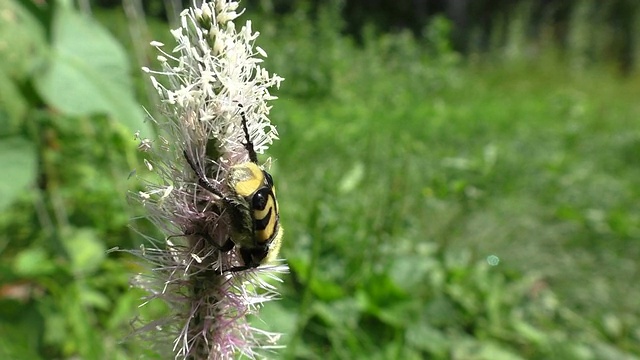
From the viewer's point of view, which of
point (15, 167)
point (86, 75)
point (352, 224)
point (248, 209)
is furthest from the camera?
point (352, 224)

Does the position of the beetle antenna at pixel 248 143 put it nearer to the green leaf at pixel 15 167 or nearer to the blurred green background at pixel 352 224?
the blurred green background at pixel 352 224

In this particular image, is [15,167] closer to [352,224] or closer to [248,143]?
[352,224]

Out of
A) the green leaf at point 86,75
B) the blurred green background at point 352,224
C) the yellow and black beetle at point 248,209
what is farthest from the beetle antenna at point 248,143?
the green leaf at point 86,75

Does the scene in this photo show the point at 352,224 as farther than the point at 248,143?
Yes

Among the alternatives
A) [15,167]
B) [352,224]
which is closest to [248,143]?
[15,167]

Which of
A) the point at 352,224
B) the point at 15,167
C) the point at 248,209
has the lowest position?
the point at 352,224

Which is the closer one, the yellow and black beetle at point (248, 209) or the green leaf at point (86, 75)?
the yellow and black beetle at point (248, 209)

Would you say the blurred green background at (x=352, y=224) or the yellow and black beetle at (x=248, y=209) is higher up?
the yellow and black beetle at (x=248, y=209)

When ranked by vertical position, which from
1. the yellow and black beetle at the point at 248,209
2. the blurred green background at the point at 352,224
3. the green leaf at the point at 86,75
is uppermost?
the yellow and black beetle at the point at 248,209
